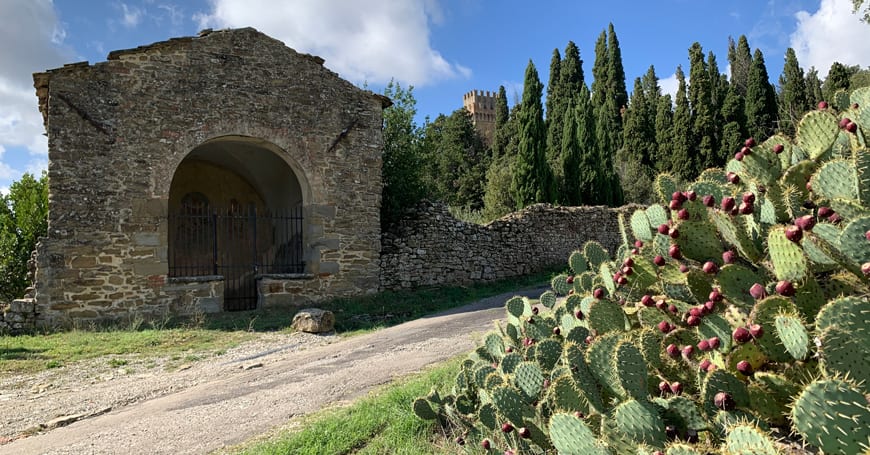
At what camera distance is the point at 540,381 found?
2566 millimetres

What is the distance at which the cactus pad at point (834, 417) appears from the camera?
1.17 m

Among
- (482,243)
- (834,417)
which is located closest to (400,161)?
(482,243)

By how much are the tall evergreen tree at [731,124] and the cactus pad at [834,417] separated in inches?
1014

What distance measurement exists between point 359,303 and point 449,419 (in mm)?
7453

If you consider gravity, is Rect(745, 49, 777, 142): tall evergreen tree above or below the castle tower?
below

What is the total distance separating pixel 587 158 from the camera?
20.4 meters

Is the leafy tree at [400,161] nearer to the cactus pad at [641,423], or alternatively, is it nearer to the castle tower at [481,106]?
the cactus pad at [641,423]

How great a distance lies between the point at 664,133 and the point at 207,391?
24.9 metres

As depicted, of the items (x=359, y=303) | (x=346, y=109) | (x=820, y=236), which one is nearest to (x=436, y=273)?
(x=359, y=303)

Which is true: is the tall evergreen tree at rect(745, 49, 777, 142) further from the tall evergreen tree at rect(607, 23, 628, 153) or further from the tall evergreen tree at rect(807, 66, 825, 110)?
the tall evergreen tree at rect(607, 23, 628, 153)

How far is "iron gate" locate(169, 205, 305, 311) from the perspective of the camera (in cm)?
1278

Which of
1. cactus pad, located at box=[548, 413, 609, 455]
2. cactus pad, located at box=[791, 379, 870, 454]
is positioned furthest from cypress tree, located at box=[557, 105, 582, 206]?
cactus pad, located at box=[791, 379, 870, 454]

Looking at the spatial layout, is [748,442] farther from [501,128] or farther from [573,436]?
[501,128]

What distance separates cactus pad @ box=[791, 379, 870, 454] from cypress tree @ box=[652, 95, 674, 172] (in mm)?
26370
